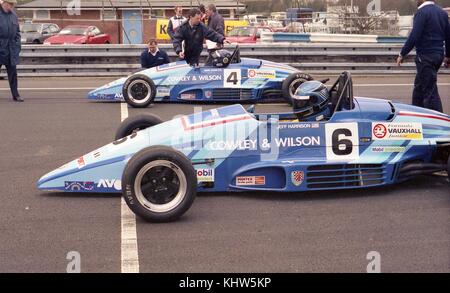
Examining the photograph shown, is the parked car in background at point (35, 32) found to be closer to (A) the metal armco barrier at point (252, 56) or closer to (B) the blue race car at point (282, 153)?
(A) the metal armco barrier at point (252, 56)

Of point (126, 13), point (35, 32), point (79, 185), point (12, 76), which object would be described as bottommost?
point (79, 185)

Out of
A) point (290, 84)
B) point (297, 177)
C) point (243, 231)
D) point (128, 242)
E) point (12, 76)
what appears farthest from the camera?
point (12, 76)

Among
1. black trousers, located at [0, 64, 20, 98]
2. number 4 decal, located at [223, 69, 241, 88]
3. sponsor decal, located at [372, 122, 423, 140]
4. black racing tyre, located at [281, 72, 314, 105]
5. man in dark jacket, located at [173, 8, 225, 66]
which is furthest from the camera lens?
black trousers, located at [0, 64, 20, 98]

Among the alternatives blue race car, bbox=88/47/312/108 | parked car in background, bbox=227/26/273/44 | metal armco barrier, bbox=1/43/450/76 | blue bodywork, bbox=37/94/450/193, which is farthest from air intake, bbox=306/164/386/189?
parked car in background, bbox=227/26/273/44

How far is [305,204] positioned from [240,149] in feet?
2.61

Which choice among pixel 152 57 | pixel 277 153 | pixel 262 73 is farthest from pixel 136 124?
pixel 152 57

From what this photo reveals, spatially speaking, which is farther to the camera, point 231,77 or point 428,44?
point 231,77

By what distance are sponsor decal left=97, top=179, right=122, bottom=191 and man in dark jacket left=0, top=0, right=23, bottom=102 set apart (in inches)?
278

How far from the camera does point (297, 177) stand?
19.6ft

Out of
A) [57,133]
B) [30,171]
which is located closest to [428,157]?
[30,171]

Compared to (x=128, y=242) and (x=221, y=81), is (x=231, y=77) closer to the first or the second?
(x=221, y=81)

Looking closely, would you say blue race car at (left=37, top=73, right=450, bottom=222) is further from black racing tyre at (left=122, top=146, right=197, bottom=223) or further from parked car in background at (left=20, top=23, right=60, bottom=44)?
parked car in background at (left=20, top=23, right=60, bottom=44)

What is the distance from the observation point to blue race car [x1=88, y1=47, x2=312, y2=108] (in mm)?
11609

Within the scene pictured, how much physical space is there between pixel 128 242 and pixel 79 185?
1.25m
